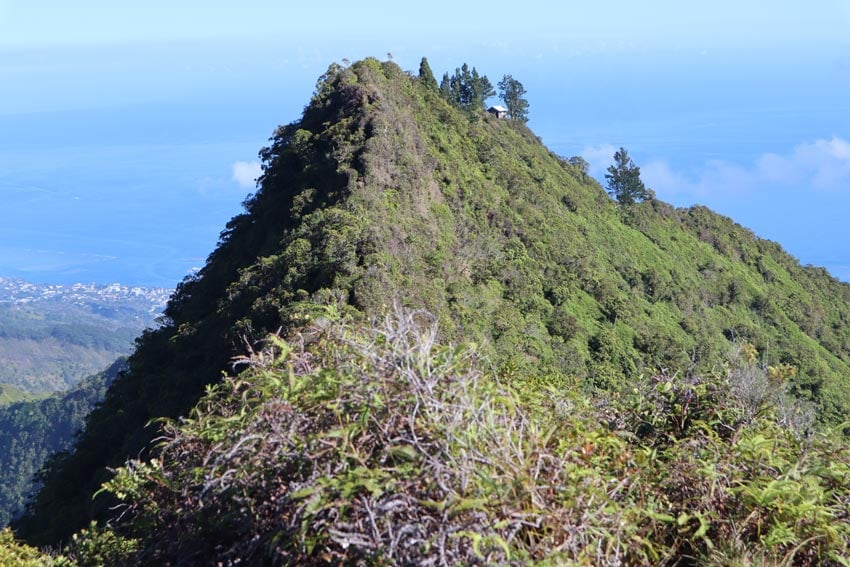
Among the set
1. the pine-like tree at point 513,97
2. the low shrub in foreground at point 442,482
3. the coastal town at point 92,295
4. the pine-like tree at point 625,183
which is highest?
the coastal town at point 92,295

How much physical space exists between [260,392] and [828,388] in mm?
33213

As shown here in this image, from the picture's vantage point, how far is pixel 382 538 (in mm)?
2746

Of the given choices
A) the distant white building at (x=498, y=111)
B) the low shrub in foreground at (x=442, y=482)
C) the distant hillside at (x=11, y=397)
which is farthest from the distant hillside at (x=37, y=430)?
the low shrub in foreground at (x=442, y=482)

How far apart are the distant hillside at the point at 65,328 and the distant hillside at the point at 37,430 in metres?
58.1

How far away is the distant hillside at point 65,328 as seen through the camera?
136m

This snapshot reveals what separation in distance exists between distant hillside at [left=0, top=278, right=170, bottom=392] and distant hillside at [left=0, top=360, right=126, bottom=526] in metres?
58.1

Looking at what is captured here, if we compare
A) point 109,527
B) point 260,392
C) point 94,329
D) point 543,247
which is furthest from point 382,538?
point 94,329

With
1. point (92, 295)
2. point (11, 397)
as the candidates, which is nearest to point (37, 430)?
point (11, 397)

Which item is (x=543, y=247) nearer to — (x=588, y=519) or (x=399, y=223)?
(x=399, y=223)

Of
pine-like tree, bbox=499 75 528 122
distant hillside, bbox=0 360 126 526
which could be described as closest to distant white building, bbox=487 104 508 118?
pine-like tree, bbox=499 75 528 122

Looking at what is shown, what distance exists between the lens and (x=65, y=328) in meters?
149

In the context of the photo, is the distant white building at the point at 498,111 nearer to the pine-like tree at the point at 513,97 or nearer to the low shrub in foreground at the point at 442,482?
the pine-like tree at the point at 513,97

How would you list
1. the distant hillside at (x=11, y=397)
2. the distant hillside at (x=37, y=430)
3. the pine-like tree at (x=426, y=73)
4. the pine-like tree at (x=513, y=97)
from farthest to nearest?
the distant hillside at (x=11, y=397) < the distant hillside at (x=37, y=430) < the pine-like tree at (x=513, y=97) < the pine-like tree at (x=426, y=73)

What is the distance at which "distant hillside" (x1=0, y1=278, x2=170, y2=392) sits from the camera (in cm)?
13550
